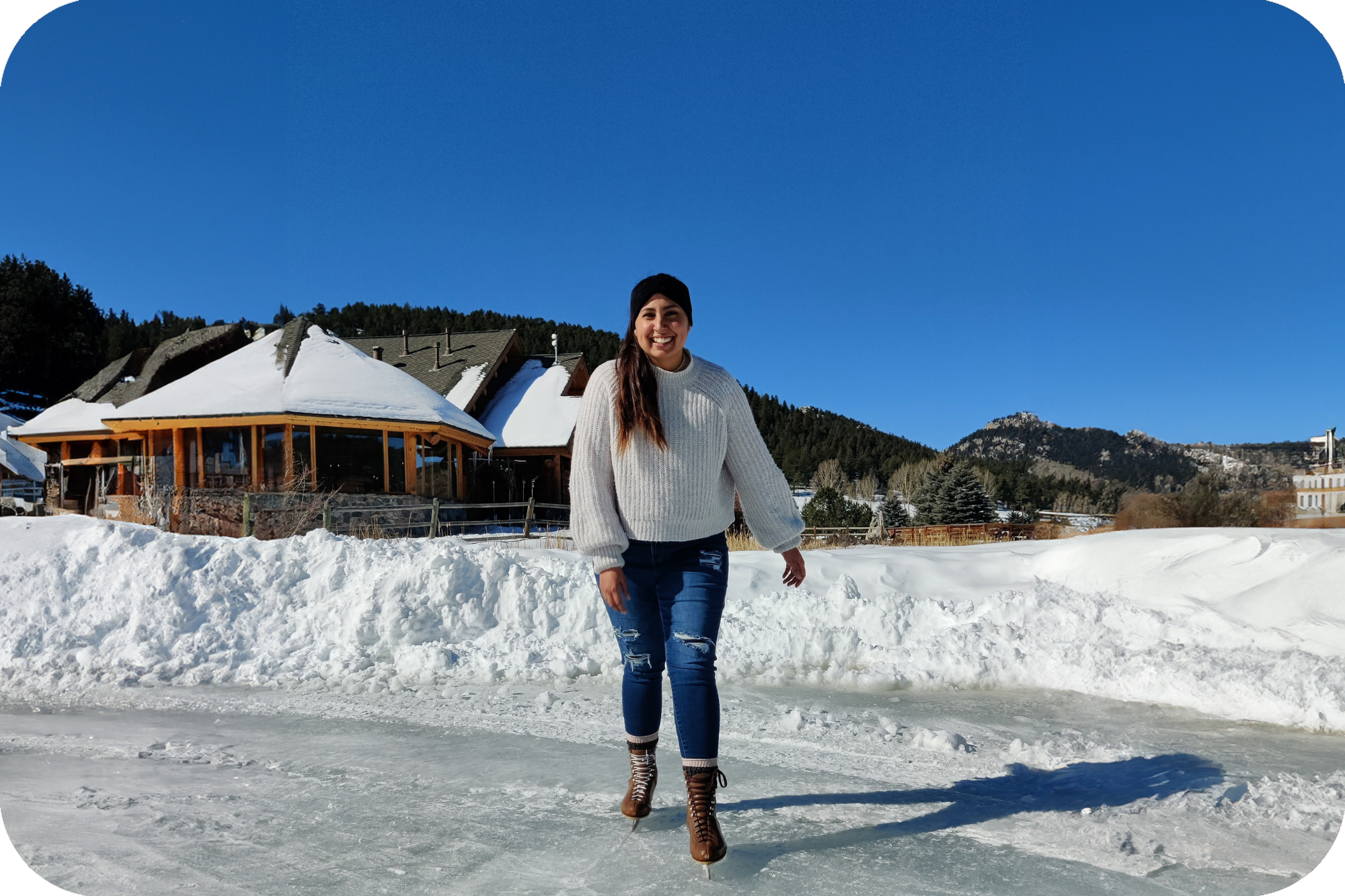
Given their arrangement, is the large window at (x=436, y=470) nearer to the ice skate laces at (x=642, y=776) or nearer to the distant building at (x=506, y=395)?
the distant building at (x=506, y=395)

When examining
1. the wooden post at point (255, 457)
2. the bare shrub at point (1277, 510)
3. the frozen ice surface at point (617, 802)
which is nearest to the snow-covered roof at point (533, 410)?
the wooden post at point (255, 457)

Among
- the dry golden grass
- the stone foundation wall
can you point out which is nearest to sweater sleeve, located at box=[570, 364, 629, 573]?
the dry golden grass

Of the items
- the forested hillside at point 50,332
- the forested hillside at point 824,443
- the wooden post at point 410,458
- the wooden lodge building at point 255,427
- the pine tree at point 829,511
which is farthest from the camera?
the forested hillside at point 824,443

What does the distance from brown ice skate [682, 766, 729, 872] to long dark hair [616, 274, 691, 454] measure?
3.48 feet

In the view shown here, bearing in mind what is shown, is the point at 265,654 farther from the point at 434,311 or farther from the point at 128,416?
the point at 434,311

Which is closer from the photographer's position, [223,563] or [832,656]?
[832,656]

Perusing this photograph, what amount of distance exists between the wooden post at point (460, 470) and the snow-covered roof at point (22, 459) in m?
8.46

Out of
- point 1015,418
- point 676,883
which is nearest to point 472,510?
point 676,883

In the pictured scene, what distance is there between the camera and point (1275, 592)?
5809mm

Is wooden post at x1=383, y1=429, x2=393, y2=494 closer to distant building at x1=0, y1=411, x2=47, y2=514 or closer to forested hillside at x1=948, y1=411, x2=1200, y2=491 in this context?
distant building at x1=0, y1=411, x2=47, y2=514

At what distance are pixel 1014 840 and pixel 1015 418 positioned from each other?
1452 inches

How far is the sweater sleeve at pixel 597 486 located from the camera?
2.62 meters

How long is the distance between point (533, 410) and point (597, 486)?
71.3ft

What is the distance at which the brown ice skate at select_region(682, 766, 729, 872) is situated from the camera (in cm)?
241
